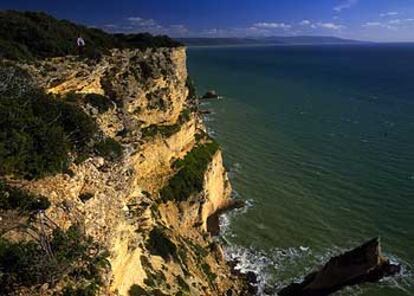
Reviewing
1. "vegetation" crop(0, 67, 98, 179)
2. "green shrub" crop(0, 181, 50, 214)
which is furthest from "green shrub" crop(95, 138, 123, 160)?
"green shrub" crop(0, 181, 50, 214)

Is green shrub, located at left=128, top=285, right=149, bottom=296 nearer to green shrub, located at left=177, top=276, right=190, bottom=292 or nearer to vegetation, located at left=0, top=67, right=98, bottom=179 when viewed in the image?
green shrub, located at left=177, top=276, right=190, bottom=292

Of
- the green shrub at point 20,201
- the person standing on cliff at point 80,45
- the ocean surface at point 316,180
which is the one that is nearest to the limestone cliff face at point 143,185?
the green shrub at point 20,201

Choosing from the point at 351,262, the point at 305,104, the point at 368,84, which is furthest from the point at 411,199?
the point at 368,84

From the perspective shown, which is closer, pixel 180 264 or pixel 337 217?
pixel 180 264

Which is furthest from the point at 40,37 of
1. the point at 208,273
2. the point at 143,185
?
the point at 208,273

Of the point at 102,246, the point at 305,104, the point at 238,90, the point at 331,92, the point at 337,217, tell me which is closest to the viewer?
the point at 102,246

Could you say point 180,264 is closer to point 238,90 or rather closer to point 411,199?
point 411,199
